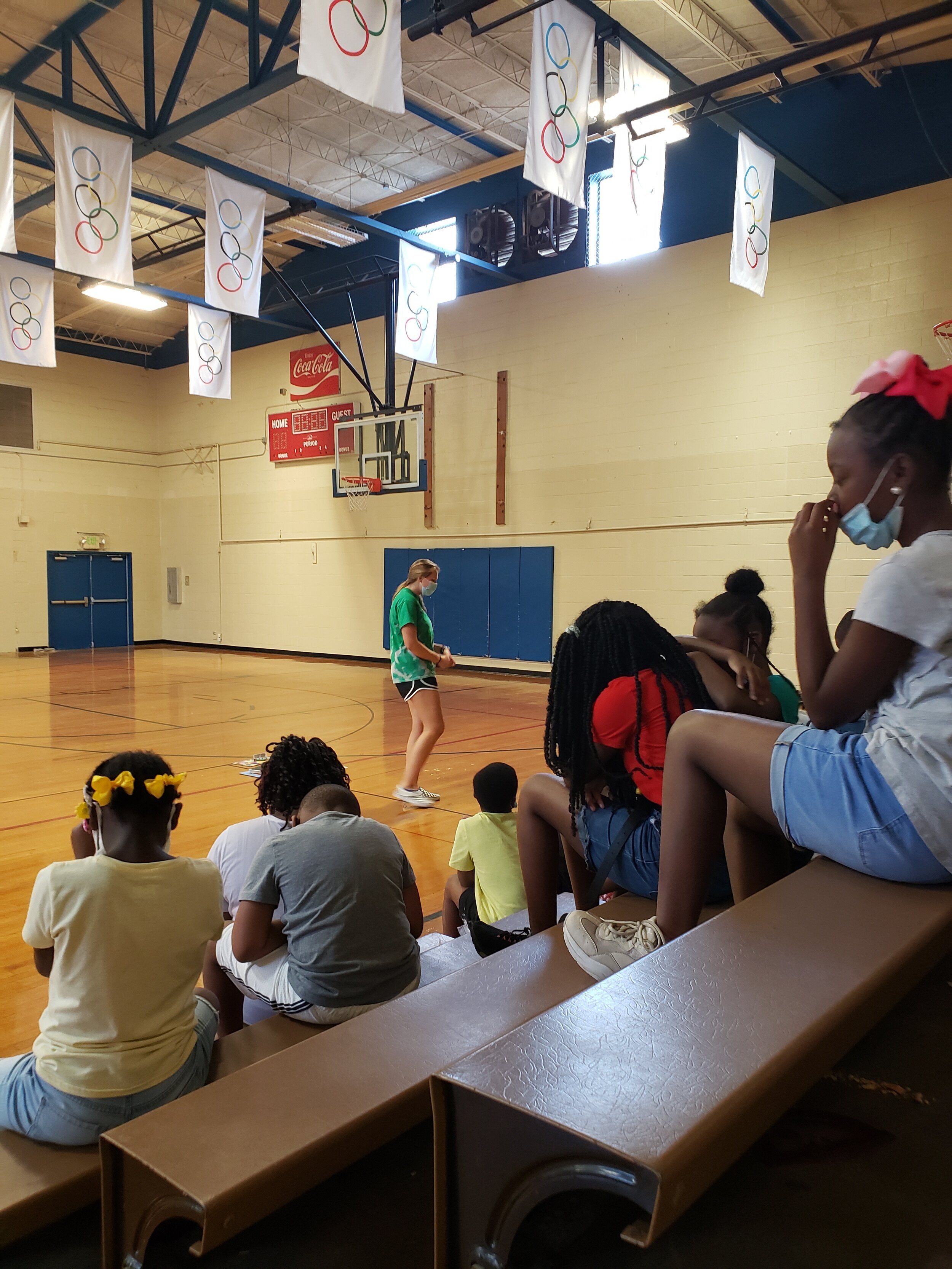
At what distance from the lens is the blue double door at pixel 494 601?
12.3 metres

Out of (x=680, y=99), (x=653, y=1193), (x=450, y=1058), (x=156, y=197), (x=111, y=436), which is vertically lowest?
(x=450, y=1058)

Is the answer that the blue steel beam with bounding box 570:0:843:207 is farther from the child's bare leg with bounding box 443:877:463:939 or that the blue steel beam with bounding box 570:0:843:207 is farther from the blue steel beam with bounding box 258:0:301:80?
the child's bare leg with bounding box 443:877:463:939

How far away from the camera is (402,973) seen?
6.87 feet

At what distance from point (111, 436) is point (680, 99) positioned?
1404 cm

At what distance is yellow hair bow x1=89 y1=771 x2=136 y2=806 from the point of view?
1.70 meters

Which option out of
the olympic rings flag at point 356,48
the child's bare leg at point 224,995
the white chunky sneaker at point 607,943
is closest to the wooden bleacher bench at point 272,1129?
the white chunky sneaker at point 607,943

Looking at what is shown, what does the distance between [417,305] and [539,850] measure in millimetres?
9429

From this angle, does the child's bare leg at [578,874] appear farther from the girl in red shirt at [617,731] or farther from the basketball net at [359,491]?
the basketball net at [359,491]

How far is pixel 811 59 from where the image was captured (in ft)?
22.5

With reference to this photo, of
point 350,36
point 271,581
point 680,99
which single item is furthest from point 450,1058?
point 271,581

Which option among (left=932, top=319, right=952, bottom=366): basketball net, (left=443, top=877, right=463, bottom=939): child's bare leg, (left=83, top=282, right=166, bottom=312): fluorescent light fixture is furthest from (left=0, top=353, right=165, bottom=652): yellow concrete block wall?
(left=443, top=877, right=463, bottom=939): child's bare leg

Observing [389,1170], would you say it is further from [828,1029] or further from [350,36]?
Result: [350,36]

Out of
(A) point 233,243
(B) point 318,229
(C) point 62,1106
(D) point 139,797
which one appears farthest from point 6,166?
(C) point 62,1106

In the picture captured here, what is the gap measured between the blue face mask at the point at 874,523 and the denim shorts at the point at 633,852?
781 mm
